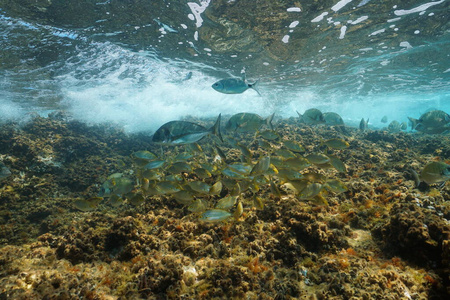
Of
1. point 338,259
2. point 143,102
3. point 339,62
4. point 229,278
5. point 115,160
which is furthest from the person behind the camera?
point 143,102

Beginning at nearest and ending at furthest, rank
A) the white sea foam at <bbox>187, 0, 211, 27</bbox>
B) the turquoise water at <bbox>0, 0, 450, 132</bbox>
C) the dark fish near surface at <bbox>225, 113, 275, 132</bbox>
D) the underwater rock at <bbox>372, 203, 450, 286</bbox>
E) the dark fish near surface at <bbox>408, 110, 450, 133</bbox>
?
the underwater rock at <bbox>372, 203, 450, 286</bbox>
the dark fish near surface at <bbox>225, 113, 275, 132</bbox>
the dark fish near surface at <bbox>408, 110, 450, 133</bbox>
the white sea foam at <bbox>187, 0, 211, 27</bbox>
the turquoise water at <bbox>0, 0, 450, 132</bbox>

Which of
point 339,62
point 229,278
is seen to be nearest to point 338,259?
point 229,278

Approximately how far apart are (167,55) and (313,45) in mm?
11816

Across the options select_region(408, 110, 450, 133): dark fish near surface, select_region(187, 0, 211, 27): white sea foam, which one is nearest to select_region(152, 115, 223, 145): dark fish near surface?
select_region(187, 0, 211, 27): white sea foam

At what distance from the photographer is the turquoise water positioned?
1013 centimetres

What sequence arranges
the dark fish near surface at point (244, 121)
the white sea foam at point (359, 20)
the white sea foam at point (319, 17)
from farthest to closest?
the white sea foam at point (359, 20), the white sea foam at point (319, 17), the dark fish near surface at point (244, 121)

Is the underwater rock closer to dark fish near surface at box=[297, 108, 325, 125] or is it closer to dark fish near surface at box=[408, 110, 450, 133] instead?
dark fish near surface at box=[297, 108, 325, 125]

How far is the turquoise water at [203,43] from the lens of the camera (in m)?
10.1

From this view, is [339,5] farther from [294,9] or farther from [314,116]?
[314,116]

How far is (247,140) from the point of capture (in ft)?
44.8

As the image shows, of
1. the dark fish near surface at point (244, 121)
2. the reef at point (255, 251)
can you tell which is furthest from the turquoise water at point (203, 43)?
the reef at point (255, 251)

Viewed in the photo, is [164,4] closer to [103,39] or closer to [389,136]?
[103,39]

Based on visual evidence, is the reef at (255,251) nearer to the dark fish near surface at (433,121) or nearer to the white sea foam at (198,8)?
the dark fish near surface at (433,121)

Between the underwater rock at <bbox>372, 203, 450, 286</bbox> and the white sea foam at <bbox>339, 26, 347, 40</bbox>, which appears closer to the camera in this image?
the underwater rock at <bbox>372, 203, 450, 286</bbox>
